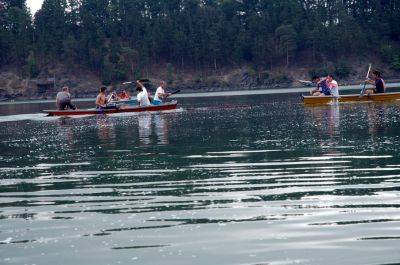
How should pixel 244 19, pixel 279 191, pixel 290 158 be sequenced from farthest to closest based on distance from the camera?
pixel 244 19
pixel 290 158
pixel 279 191

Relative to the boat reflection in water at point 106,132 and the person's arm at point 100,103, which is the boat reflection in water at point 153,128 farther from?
the person's arm at point 100,103

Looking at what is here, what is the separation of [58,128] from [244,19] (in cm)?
9711

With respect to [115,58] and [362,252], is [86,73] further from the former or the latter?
[362,252]

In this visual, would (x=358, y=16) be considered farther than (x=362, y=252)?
Yes

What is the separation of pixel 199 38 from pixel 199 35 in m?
0.48

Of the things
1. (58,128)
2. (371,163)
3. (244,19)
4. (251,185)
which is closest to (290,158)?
(371,163)

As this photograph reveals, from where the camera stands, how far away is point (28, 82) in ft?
356

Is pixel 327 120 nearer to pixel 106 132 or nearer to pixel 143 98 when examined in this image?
pixel 106 132

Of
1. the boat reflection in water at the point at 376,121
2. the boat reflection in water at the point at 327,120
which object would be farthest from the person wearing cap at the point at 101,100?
the boat reflection in water at the point at 376,121

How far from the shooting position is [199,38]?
113000mm

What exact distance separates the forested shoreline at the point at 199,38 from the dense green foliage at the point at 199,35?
162 millimetres

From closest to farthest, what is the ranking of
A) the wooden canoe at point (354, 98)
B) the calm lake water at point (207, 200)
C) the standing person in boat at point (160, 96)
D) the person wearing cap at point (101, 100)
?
the calm lake water at point (207, 200)
the person wearing cap at point (101, 100)
the wooden canoe at point (354, 98)
the standing person in boat at point (160, 96)

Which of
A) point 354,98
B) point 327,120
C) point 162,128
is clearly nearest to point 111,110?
point 162,128

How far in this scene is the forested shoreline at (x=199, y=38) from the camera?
10925 centimetres
